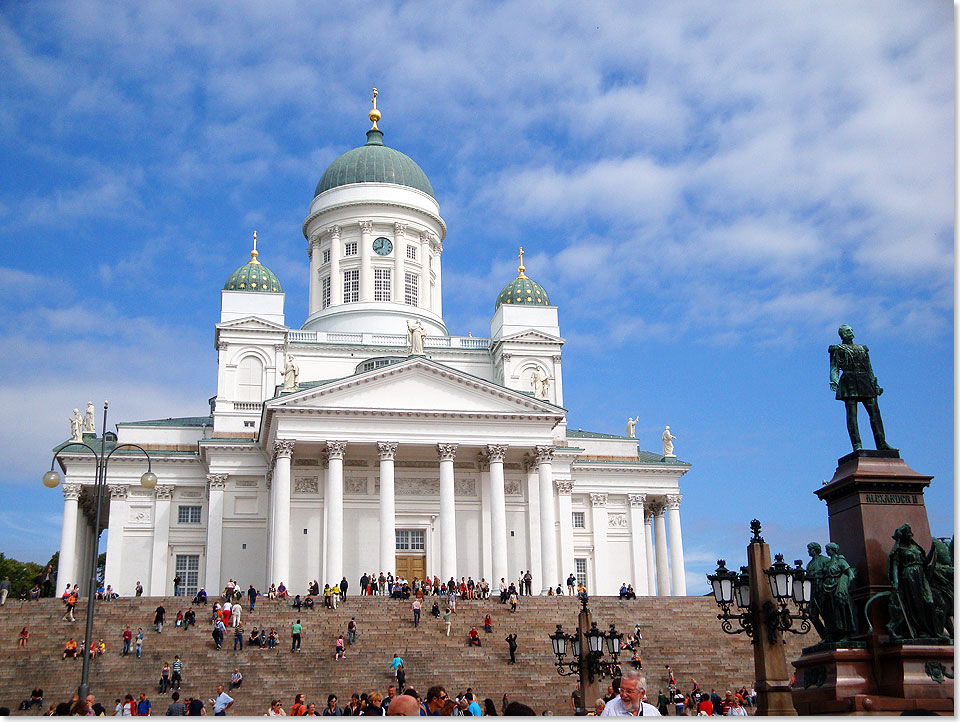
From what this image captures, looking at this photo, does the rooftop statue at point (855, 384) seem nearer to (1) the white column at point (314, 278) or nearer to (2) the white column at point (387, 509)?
(2) the white column at point (387, 509)

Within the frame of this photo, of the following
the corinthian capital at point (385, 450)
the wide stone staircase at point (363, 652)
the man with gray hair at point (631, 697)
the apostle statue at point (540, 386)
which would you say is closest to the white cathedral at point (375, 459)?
the corinthian capital at point (385, 450)

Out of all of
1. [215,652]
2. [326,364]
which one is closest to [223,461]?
[326,364]

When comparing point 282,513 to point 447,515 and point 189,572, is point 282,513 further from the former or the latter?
point 189,572

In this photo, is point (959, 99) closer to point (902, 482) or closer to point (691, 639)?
point (902, 482)

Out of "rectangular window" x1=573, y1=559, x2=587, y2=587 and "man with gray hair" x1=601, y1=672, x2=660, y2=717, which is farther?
"rectangular window" x1=573, y1=559, x2=587, y2=587

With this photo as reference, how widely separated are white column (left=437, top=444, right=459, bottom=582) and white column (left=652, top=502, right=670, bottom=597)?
14.9 m

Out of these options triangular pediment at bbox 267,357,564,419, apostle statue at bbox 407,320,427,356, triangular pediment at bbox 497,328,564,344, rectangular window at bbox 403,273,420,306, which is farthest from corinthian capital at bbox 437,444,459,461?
rectangular window at bbox 403,273,420,306

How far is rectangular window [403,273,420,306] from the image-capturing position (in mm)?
63875

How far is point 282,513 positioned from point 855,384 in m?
33.8

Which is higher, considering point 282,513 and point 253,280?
point 253,280

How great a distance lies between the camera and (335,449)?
47.8 meters

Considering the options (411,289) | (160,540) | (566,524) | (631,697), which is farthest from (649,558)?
(631,697)

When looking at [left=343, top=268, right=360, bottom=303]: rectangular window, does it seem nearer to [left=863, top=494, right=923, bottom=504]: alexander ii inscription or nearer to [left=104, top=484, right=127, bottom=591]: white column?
[left=104, top=484, right=127, bottom=591]: white column

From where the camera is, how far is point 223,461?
174ft
